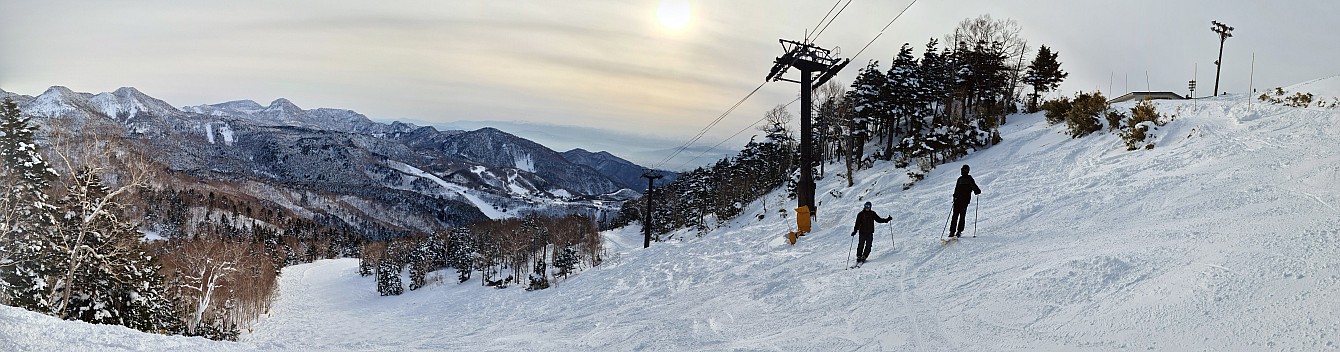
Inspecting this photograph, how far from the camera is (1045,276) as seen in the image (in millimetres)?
8047

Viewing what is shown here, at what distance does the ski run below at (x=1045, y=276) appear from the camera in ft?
19.8

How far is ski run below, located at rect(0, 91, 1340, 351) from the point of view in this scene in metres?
6.04

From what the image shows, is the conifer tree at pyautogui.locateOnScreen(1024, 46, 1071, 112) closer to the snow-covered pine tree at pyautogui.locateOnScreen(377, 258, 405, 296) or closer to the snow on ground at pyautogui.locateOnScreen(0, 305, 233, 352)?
the snow on ground at pyautogui.locateOnScreen(0, 305, 233, 352)

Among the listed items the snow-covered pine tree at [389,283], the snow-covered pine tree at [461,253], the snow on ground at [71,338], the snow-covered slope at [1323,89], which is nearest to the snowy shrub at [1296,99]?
the snow-covered slope at [1323,89]

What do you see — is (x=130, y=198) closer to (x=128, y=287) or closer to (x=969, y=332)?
(x=128, y=287)

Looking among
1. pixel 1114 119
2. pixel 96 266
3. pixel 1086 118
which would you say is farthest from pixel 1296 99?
pixel 96 266

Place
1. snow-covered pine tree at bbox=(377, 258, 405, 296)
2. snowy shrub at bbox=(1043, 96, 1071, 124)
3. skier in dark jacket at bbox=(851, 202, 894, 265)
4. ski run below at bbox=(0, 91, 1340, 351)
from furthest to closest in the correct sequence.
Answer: snow-covered pine tree at bbox=(377, 258, 405, 296) → snowy shrub at bbox=(1043, 96, 1071, 124) → skier in dark jacket at bbox=(851, 202, 894, 265) → ski run below at bbox=(0, 91, 1340, 351)

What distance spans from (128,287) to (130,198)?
3.48 m

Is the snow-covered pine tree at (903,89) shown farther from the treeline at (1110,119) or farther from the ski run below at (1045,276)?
the ski run below at (1045,276)

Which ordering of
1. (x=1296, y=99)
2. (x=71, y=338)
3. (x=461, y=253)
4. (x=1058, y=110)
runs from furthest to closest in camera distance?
(x=461, y=253), (x=1058, y=110), (x=1296, y=99), (x=71, y=338)

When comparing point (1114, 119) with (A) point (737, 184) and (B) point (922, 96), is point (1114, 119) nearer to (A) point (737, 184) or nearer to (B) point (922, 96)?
(B) point (922, 96)

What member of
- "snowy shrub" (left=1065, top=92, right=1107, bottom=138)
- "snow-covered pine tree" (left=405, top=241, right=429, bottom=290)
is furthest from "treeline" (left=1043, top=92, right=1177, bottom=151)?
"snow-covered pine tree" (left=405, top=241, right=429, bottom=290)

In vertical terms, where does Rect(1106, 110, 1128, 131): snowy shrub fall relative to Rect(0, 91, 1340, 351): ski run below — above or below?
above

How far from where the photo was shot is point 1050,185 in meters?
15.7
